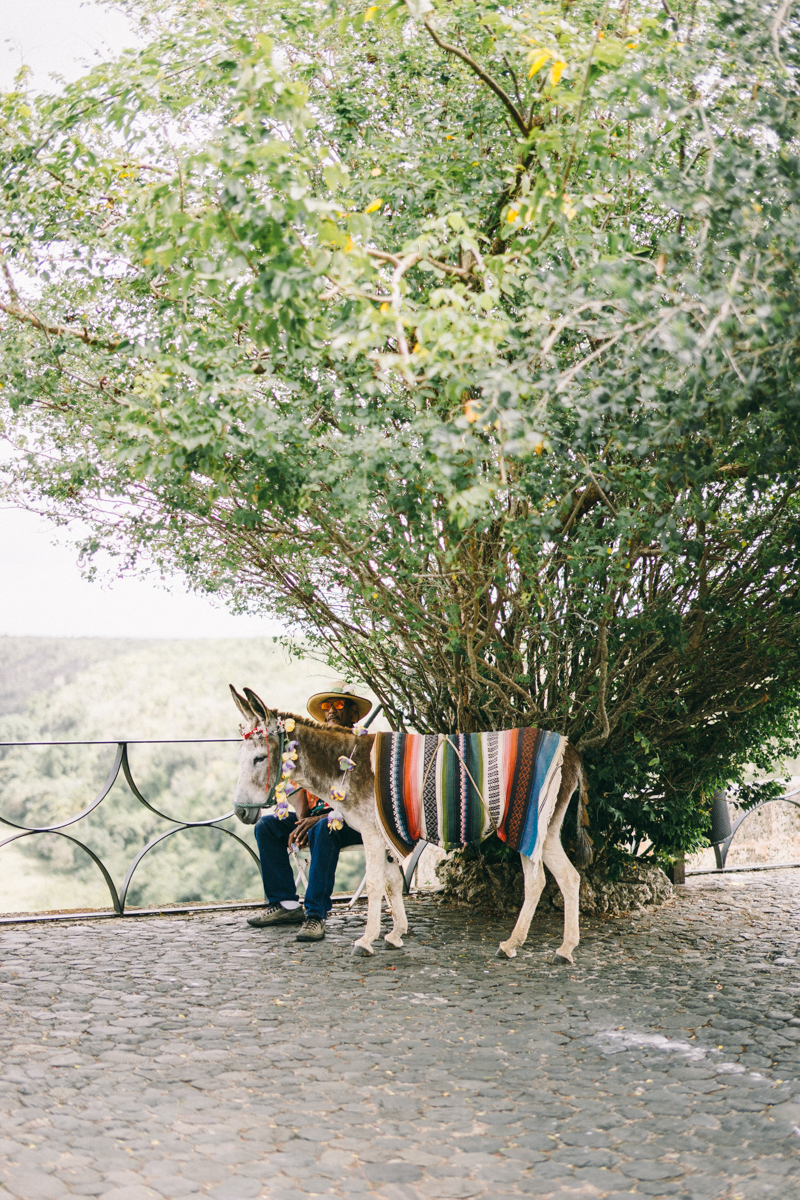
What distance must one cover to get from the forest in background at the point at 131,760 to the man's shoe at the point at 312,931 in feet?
46.6

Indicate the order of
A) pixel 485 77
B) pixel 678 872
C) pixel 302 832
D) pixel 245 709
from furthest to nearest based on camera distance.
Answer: pixel 678 872
pixel 302 832
pixel 245 709
pixel 485 77

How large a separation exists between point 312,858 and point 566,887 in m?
1.54

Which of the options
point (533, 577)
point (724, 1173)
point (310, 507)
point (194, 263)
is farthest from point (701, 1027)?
point (194, 263)

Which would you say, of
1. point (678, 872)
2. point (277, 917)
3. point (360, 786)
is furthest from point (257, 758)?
point (678, 872)

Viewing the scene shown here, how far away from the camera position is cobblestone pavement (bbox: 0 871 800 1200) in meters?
3.05

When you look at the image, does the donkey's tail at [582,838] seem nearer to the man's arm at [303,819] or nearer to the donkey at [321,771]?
the donkey at [321,771]

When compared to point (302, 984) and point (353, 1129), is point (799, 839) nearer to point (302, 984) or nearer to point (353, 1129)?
point (302, 984)

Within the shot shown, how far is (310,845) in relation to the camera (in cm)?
615

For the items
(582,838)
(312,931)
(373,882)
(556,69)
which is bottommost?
(312,931)

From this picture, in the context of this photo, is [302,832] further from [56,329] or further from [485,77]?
[485,77]

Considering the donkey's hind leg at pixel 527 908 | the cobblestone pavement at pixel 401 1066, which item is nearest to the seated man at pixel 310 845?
the cobblestone pavement at pixel 401 1066

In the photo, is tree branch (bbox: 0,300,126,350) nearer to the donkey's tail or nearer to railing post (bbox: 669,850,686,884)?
the donkey's tail

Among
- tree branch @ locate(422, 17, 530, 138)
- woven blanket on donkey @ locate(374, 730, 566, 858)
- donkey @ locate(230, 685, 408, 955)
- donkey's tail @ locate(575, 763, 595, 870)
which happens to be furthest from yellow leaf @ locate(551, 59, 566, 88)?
donkey's tail @ locate(575, 763, 595, 870)

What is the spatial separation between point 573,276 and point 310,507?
1.81 meters
